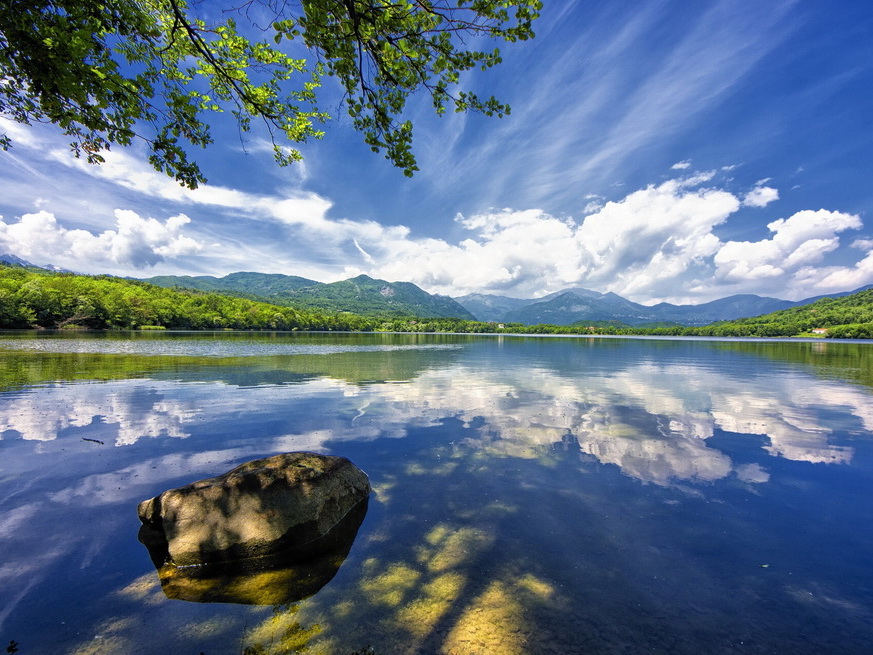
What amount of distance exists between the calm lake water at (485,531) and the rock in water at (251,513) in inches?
28.4

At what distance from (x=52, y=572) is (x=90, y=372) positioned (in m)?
33.6

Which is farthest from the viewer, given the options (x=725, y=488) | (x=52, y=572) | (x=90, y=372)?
(x=90, y=372)

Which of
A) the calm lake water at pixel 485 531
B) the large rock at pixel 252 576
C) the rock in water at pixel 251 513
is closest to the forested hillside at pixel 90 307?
the calm lake water at pixel 485 531

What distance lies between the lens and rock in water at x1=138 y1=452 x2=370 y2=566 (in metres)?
7.55

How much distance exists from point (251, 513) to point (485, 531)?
535 cm

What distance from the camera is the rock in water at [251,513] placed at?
24.8 ft

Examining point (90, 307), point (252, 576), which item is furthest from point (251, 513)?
point (90, 307)

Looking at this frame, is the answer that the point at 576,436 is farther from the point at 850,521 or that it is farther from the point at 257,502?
the point at 257,502

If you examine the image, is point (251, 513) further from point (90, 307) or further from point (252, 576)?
point (90, 307)

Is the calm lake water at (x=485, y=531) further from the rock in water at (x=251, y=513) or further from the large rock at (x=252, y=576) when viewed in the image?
the rock in water at (x=251, y=513)

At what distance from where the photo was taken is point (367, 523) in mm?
8906

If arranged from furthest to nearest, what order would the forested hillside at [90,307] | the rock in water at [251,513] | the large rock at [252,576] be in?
the forested hillside at [90,307] < the rock in water at [251,513] < the large rock at [252,576]

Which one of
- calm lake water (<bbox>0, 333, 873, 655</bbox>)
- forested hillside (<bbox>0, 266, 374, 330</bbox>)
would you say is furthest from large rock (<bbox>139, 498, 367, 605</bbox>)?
forested hillside (<bbox>0, 266, 374, 330</bbox>)

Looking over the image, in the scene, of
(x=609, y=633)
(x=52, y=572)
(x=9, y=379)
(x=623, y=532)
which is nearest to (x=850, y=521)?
(x=623, y=532)
